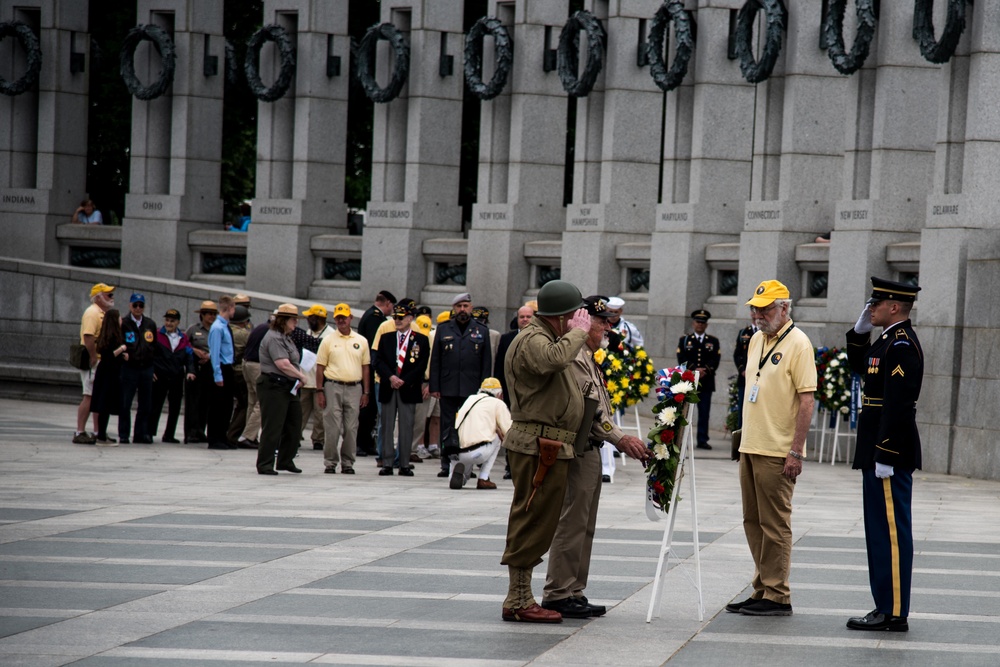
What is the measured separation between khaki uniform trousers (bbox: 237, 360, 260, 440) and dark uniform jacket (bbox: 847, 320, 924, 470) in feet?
39.6

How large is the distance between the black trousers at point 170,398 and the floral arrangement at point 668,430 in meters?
12.7

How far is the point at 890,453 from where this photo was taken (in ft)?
29.8

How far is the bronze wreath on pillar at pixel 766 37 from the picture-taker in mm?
23141

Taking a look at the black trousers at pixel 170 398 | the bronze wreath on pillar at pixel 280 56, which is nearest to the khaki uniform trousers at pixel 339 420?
the black trousers at pixel 170 398

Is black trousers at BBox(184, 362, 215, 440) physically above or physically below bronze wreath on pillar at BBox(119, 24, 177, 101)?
below

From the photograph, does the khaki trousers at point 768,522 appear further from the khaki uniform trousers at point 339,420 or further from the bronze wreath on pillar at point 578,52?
the bronze wreath on pillar at point 578,52

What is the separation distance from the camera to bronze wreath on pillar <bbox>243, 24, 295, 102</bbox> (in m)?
29.3

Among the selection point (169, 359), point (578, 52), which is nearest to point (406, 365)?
point (169, 359)

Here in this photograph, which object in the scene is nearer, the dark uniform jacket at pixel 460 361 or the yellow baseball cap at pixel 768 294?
the yellow baseball cap at pixel 768 294

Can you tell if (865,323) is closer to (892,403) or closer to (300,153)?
(892,403)

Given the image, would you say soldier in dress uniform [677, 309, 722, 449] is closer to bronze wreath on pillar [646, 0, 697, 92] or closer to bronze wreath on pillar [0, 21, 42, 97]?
bronze wreath on pillar [646, 0, 697, 92]

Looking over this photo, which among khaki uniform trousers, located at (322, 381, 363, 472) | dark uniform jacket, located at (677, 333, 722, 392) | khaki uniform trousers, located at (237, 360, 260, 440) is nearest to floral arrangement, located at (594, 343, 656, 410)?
dark uniform jacket, located at (677, 333, 722, 392)

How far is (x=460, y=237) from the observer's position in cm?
2934

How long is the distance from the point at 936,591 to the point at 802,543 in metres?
2.31
